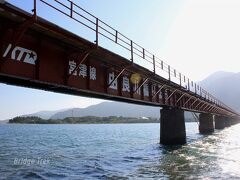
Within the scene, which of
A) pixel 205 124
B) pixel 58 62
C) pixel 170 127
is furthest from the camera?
pixel 205 124

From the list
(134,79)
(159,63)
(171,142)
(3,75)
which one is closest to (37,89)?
(3,75)

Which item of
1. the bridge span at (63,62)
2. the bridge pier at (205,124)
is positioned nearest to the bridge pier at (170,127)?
the bridge span at (63,62)

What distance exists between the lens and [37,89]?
18453 millimetres

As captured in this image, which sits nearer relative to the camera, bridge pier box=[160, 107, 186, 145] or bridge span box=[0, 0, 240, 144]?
bridge span box=[0, 0, 240, 144]

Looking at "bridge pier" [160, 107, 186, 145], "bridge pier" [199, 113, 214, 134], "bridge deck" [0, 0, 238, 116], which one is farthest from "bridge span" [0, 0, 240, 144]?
"bridge pier" [199, 113, 214, 134]

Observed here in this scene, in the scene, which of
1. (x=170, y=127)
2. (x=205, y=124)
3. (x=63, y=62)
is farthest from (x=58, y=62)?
(x=205, y=124)

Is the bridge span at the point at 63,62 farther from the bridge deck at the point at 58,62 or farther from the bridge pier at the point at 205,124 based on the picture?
the bridge pier at the point at 205,124

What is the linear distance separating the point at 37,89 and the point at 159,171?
399 inches

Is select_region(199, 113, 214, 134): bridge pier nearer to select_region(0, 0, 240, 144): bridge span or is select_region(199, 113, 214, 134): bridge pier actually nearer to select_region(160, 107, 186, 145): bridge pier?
select_region(160, 107, 186, 145): bridge pier

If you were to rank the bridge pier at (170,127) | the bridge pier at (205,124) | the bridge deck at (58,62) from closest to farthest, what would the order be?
the bridge deck at (58,62) < the bridge pier at (170,127) < the bridge pier at (205,124)

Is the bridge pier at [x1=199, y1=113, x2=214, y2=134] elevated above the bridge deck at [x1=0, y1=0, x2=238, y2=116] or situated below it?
below

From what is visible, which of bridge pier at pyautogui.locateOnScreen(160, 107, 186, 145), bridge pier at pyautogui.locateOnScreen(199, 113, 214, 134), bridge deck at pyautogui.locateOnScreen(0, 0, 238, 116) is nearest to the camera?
bridge deck at pyautogui.locateOnScreen(0, 0, 238, 116)

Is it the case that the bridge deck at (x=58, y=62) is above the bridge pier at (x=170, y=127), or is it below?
above

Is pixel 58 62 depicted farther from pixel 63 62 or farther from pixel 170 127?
pixel 170 127
